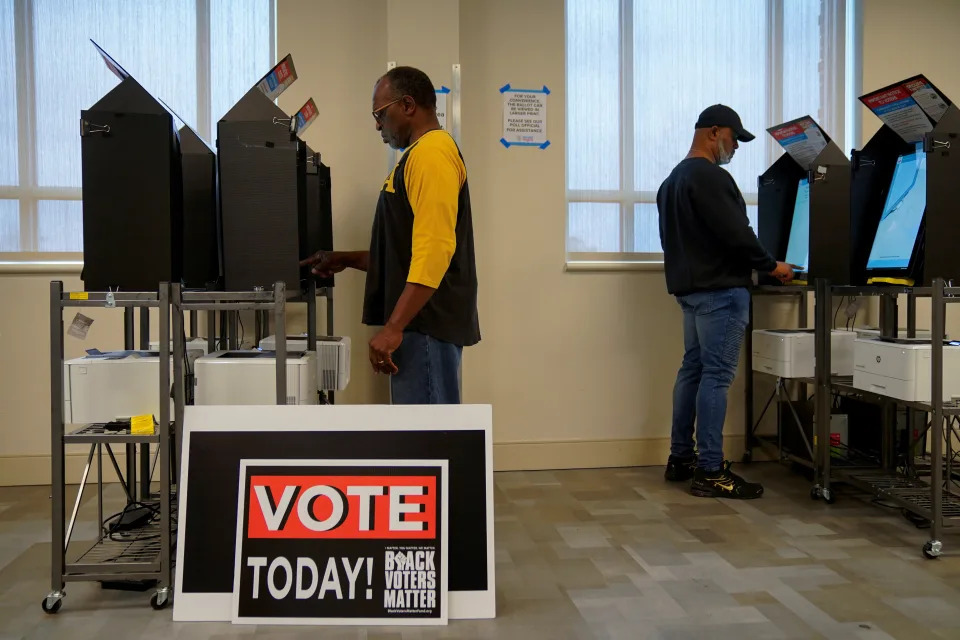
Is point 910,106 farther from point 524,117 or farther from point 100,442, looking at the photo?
point 100,442

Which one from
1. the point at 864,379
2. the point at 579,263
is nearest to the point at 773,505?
the point at 864,379

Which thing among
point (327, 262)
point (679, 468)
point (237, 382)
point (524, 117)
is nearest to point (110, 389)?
point (237, 382)

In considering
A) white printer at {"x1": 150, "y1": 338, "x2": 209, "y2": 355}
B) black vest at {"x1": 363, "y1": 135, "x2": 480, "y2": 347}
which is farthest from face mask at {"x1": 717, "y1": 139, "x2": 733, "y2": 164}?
white printer at {"x1": 150, "y1": 338, "x2": 209, "y2": 355}

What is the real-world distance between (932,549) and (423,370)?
5.69ft

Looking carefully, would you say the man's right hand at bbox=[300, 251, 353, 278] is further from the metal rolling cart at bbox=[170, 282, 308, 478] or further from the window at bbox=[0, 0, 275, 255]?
the window at bbox=[0, 0, 275, 255]

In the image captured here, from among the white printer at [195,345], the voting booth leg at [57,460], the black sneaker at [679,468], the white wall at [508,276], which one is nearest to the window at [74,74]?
the white wall at [508,276]

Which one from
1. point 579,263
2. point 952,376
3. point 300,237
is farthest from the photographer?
point 579,263

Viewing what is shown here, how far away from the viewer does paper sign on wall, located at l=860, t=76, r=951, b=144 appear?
2.69m

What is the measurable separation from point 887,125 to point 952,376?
98 cm

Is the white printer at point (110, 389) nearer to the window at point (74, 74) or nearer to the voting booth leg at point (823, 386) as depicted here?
the window at point (74, 74)

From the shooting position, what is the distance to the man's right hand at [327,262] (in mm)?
2680

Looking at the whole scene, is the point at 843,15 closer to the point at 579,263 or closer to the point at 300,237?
the point at 579,263

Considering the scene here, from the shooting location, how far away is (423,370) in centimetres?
223

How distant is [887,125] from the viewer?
2963mm
